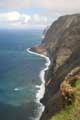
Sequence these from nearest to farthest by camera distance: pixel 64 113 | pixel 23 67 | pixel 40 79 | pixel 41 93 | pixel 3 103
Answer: pixel 64 113 < pixel 3 103 < pixel 41 93 < pixel 40 79 < pixel 23 67

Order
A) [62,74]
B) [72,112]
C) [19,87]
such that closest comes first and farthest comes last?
[72,112]
[62,74]
[19,87]

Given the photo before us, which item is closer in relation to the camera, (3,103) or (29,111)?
(29,111)

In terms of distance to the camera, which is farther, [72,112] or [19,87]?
[19,87]

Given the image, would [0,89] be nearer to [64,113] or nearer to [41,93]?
[41,93]

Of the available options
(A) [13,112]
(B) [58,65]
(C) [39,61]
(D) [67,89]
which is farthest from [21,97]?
(C) [39,61]

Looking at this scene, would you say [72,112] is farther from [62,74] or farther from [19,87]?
[19,87]

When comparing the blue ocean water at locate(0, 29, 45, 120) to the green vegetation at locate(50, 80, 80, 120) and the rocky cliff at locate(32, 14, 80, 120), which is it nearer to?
the rocky cliff at locate(32, 14, 80, 120)

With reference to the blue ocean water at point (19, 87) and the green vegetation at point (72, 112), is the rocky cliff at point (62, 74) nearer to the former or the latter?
the green vegetation at point (72, 112)

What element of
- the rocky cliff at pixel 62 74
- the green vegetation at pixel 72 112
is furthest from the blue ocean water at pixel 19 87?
the green vegetation at pixel 72 112

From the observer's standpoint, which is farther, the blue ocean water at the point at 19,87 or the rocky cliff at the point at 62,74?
the blue ocean water at the point at 19,87

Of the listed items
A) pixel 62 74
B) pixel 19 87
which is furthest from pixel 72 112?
pixel 19 87

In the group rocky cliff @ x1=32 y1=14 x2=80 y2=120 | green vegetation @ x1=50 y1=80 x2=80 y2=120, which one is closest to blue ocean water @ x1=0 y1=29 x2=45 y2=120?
rocky cliff @ x1=32 y1=14 x2=80 y2=120
